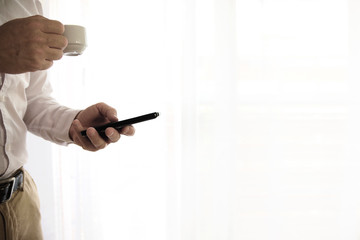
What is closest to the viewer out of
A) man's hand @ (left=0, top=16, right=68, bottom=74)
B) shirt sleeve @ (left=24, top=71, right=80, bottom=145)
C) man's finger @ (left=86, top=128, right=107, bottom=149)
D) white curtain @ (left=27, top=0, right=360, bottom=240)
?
man's hand @ (left=0, top=16, right=68, bottom=74)

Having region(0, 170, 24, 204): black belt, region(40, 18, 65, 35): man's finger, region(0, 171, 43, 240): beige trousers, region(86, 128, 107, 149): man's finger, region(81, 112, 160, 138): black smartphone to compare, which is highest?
region(40, 18, 65, 35): man's finger

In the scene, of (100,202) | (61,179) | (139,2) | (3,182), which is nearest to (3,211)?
(3,182)

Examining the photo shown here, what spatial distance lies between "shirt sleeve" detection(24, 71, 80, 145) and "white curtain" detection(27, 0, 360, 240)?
0.41m

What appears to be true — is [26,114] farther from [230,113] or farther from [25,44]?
[230,113]

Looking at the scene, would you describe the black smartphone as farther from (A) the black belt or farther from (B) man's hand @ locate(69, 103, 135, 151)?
(A) the black belt

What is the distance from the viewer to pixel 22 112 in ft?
3.08

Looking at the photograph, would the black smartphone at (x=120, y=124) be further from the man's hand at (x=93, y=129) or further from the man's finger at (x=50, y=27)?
the man's finger at (x=50, y=27)

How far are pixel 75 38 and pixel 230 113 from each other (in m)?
0.64

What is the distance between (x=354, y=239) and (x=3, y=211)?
4.05 ft

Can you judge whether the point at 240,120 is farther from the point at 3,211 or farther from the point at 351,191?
the point at 3,211

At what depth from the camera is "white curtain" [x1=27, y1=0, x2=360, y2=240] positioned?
1.08 meters

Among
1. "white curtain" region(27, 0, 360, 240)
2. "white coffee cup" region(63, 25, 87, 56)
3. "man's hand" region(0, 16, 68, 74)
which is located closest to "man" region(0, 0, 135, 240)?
"man's hand" region(0, 16, 68, 74)

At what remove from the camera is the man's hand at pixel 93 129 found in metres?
0.81

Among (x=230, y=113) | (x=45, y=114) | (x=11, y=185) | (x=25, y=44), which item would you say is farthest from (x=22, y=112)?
(x=230, y=113)
